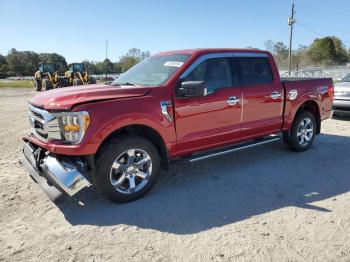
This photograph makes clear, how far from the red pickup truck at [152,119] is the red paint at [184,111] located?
0.01 meters

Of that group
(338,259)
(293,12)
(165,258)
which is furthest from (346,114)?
(293,12)

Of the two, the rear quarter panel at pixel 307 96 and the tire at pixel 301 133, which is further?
the tire at pixel 301 133

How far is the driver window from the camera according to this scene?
4914mm

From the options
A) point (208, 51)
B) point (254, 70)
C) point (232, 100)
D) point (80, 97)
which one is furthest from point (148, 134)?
point (254, 70)

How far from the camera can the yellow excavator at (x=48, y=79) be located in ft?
81.9

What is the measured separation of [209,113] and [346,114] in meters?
6.88

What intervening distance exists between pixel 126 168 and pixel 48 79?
2352cm

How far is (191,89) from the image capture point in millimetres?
4414

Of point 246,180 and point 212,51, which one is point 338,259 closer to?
point 246,180

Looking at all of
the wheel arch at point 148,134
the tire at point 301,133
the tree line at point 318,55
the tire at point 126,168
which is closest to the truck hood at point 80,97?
the wheel arch at point 148,134

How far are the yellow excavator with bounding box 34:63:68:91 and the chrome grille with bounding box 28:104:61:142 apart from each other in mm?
21434

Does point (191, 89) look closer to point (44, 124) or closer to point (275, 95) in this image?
point (44, 124)

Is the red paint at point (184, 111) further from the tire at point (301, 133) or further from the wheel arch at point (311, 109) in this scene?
the tire at point (301, 133)

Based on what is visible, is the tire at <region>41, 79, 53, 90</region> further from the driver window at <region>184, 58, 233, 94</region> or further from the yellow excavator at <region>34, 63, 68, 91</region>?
the driver window at <region>184, 58, 233, 94</region>
